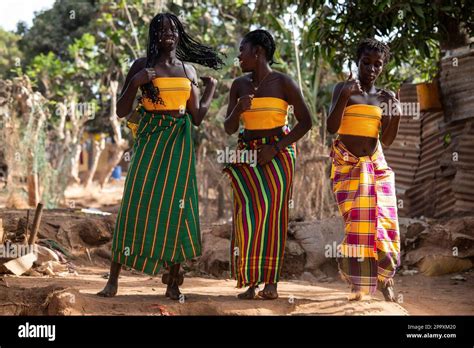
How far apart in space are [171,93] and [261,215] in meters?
0.99

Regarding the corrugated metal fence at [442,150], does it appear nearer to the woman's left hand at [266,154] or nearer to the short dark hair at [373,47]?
the short dark hair at [373,47]

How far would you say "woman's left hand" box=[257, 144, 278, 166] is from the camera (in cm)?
454

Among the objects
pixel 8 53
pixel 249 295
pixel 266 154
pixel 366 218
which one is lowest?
pixel 249 295

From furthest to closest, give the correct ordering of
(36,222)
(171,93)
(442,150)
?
(442,150) < (36,222) < (171,93)

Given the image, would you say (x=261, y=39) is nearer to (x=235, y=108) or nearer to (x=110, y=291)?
(x=235, y=108)

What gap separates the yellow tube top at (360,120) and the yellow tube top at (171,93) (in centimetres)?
108

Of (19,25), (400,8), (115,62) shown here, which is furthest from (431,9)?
(19,25)

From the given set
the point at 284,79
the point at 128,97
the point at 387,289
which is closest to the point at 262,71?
the point at 284,79

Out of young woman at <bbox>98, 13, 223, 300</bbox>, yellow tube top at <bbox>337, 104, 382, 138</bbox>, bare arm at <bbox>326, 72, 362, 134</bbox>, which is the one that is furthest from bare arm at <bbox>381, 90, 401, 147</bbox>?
young woman at <bbox>98, 13, 223, 300</bbox>

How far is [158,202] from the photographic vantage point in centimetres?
444

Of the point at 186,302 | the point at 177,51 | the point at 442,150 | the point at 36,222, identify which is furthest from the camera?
the point at 442,150

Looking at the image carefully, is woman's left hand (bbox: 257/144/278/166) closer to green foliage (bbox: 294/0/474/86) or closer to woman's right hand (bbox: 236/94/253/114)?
woman's right hand (bbox: 236/94/253/114)

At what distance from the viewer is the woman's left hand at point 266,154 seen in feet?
14.9


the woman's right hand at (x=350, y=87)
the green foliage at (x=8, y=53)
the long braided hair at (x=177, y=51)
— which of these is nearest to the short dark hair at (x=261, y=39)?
the long braided hair at (x=177, y=51)
